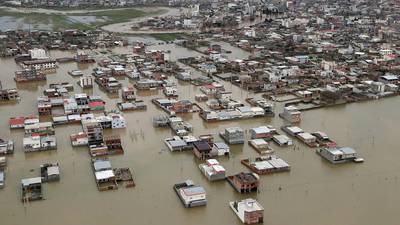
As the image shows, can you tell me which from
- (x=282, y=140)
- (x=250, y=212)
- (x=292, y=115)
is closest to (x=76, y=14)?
(x=292, y=115)

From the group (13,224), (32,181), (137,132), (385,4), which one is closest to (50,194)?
(32,181)

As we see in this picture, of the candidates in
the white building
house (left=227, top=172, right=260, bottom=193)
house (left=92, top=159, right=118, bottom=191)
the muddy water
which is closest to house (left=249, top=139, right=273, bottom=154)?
the muddy water

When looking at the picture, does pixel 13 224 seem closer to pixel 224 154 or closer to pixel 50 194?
pixel 50 194

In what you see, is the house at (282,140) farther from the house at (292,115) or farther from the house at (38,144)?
the house at (38,144)

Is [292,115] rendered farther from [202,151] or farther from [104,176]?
[104,176]

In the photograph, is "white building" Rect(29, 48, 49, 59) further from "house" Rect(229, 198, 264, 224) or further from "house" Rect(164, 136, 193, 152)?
"house" Rect(229, 198, 264, 224)
